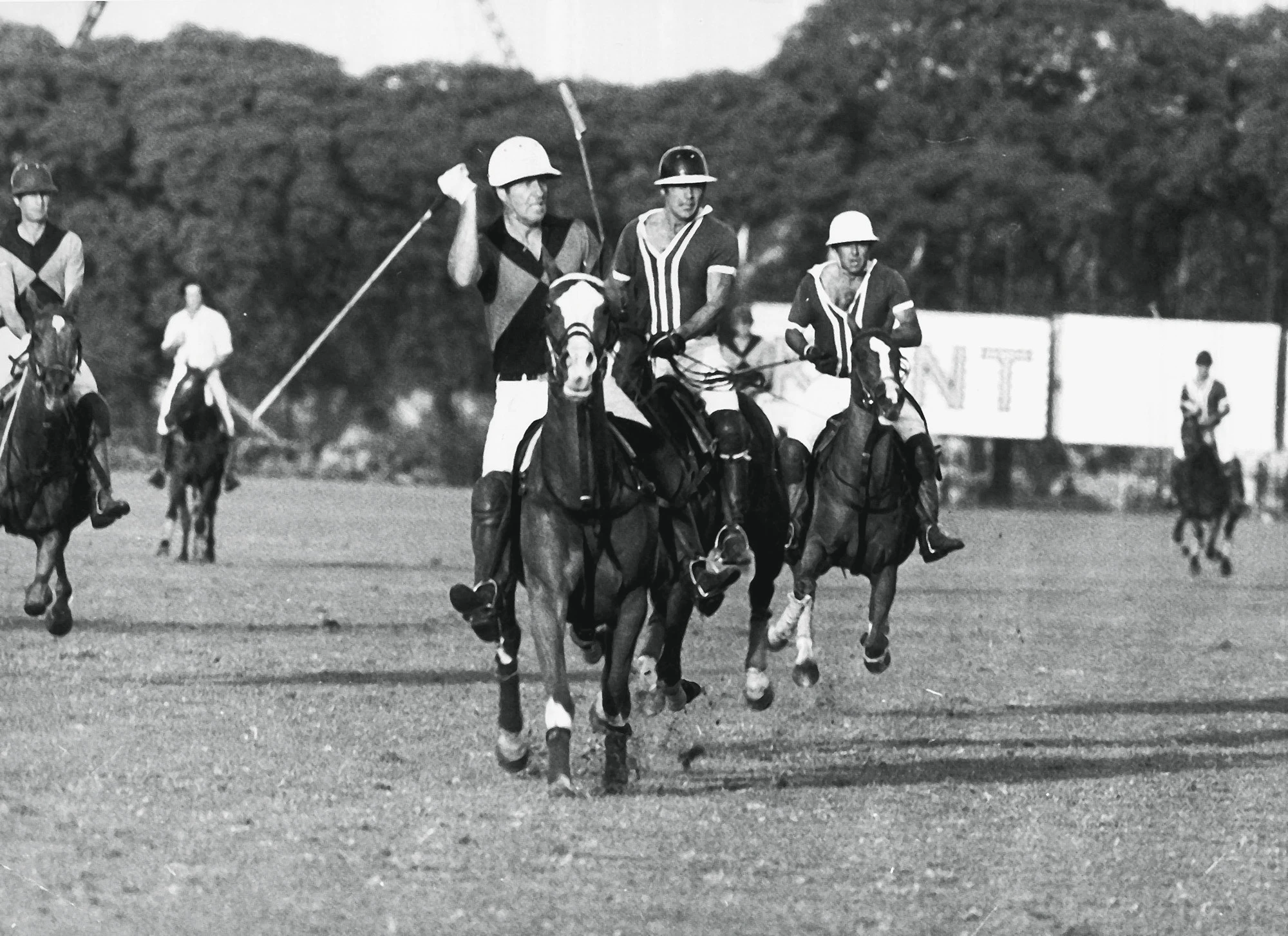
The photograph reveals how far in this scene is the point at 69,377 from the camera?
14.3 metres

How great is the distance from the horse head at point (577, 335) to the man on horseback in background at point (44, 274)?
5.30m

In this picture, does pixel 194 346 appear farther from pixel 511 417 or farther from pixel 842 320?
pixel 511 417

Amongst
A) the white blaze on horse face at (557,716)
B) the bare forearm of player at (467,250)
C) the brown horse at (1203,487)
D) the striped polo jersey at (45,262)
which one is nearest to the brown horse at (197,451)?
the brown horse at (1203,487)

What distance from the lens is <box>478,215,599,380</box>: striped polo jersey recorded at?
431 inches

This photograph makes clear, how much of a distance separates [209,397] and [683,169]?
14.5 metres

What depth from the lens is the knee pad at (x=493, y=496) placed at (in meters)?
10.9

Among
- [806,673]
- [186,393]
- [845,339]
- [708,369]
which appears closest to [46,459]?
[708,369]

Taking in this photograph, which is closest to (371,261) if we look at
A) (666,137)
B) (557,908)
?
(666,137)

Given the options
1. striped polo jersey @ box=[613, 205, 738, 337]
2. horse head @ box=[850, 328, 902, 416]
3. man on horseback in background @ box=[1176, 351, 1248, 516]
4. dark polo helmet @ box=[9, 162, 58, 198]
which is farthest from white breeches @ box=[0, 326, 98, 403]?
man on horseback in background @ box=[1176, 351, 1248, 516]

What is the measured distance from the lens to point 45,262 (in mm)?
15039

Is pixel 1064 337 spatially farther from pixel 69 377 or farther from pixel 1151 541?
pixel 69 377

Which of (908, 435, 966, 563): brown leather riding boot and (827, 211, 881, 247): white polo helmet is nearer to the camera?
(908, 435, 966, 563): brown leather riding boot

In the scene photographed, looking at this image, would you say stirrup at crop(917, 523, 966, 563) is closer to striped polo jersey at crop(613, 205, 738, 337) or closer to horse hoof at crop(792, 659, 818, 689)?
horse hoof at crop(792, 659, 818, 689)

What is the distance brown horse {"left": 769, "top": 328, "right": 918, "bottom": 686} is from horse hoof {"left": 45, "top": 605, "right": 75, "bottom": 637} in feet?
12.5
